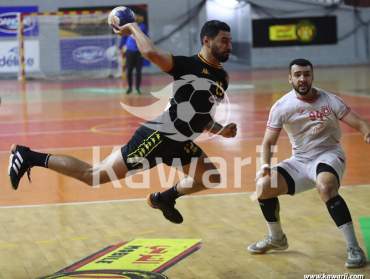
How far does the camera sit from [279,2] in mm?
36469

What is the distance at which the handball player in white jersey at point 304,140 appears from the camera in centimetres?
795

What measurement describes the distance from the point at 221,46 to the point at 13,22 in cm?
2642

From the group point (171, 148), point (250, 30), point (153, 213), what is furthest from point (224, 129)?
point (250, 30)

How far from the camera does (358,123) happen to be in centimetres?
788

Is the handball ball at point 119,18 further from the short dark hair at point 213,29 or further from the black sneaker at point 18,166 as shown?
the black sneaker at point 18,166

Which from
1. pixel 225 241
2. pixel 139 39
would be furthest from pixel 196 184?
pixel 139 39

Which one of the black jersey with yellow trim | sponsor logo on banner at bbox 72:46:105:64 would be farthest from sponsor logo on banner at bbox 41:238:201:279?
sponsor logo on banner at bbox 72:46:105:64

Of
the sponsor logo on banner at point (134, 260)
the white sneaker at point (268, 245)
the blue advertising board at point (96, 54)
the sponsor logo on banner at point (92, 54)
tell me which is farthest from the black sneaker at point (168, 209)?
the sponsor logo on banner at point (92, 54)

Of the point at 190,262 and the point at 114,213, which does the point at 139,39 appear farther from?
the point at 114,213

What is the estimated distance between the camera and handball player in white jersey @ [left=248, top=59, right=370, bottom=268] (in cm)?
795

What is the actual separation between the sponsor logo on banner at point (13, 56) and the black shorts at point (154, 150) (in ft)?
80.1

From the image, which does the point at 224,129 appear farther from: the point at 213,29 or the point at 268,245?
the point at 268,245

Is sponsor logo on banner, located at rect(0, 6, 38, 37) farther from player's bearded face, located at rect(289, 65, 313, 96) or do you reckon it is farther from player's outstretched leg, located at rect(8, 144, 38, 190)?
player's bearded face, located at rect(289, 65, 313, 96)

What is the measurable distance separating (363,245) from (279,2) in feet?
94.9
